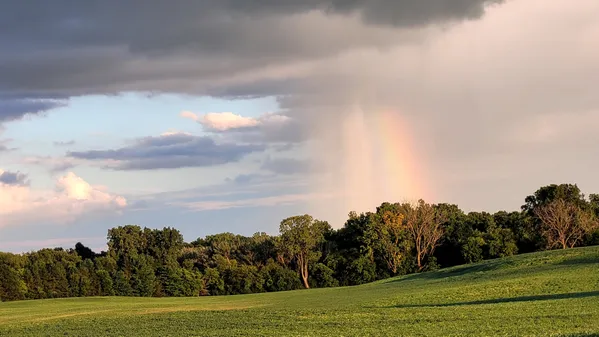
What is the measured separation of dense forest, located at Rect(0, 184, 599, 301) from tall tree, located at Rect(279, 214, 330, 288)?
0.18 metres

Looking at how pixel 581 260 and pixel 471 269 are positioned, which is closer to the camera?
pixel 581 260

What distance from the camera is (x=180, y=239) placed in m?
135

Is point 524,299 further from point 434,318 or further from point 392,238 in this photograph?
point 392,238

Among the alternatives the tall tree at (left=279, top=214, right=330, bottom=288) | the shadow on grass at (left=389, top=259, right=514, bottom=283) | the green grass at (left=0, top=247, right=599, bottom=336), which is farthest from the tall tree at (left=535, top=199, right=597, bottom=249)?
the green grass at (left=0, top=247, right=599, bottom=336)

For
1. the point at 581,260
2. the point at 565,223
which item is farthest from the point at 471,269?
the point at 565,223

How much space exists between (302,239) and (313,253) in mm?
3166

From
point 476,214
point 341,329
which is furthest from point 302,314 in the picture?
point 476,214

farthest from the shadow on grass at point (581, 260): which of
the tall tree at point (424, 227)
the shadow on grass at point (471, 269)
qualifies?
the tall tree at point (424, 227)

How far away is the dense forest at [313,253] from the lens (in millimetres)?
110750

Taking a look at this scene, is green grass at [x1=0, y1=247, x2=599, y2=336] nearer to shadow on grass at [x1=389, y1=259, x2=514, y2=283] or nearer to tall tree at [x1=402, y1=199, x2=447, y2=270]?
shadow on grass at [x1=389, y1=259, x2=514, y2=283]

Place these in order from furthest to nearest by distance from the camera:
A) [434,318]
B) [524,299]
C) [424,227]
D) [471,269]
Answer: [424,227], [471,269], [524,299], [434,318]

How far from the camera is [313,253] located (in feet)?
404

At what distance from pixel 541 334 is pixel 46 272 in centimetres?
9851

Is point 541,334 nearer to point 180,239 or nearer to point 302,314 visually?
point 302,314
